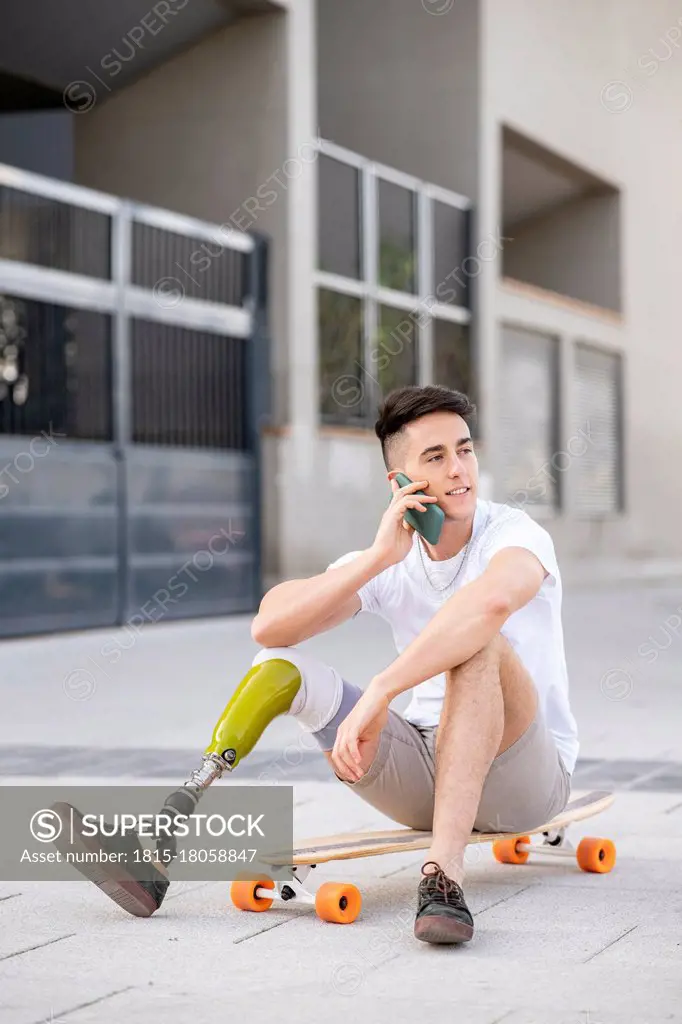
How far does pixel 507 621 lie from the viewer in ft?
14.7

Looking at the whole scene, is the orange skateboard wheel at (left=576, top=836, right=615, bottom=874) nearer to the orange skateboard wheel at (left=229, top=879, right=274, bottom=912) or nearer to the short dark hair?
the orange skateboard wheel at (left=229, top=879, right=274, bottom=912)

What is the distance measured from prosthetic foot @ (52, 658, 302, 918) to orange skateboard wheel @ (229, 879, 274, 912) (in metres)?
0.22

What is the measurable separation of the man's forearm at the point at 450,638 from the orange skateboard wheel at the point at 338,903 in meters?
0.50

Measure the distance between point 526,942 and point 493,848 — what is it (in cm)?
104

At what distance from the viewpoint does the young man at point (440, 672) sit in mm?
4062

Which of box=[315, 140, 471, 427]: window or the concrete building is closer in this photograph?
the concrete building

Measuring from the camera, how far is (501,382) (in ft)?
83.1

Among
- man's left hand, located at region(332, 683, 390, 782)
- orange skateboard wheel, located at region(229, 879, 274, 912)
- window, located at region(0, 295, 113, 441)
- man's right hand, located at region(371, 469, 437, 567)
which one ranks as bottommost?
orange skateboard wheel, located at region(229, 879, 274, 912)

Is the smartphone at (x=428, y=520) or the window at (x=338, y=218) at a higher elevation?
the window at (x=338, y=218)

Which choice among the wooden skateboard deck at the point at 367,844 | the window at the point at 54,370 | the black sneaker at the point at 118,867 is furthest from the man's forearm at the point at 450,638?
the window at the point at 54,370

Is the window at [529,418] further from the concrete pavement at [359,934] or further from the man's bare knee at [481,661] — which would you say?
the man's bare knee at [481,661]

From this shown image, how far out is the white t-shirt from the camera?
443cm

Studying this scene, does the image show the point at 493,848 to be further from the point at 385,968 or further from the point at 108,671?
the point at 108,671

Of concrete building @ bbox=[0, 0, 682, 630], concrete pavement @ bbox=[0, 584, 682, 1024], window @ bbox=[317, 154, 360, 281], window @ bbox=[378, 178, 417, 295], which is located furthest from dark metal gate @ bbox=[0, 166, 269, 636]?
concrete pavement @ bbox=[0, 584, 682, 1024]
